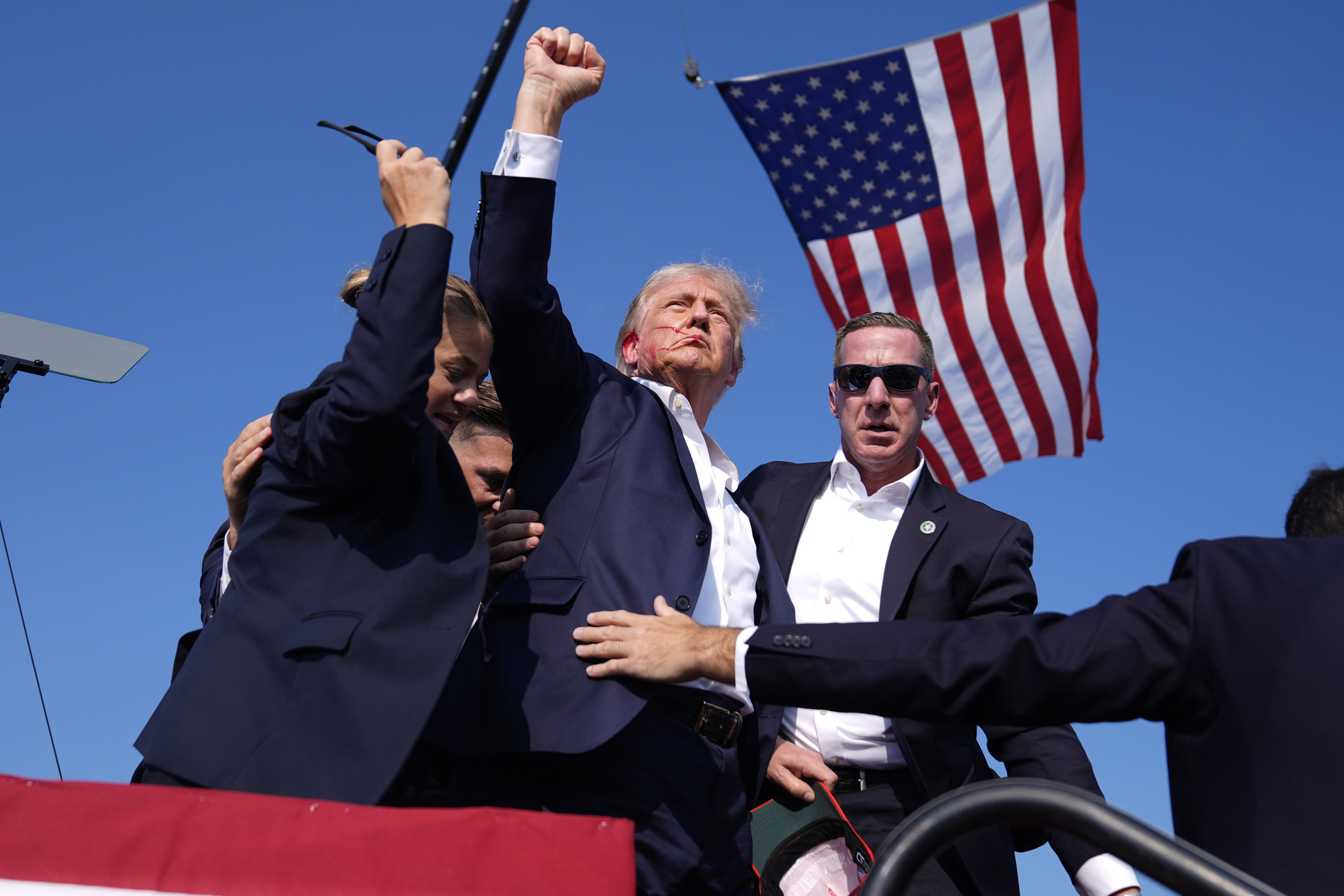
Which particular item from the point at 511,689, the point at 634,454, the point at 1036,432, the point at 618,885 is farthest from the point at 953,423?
the point at 618,885

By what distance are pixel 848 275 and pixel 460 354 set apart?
559 cm

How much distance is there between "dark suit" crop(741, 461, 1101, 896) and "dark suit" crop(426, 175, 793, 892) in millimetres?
690

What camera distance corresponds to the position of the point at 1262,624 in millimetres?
1993

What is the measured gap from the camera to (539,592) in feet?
8.82

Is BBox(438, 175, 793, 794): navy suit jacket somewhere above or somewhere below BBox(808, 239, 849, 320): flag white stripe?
below

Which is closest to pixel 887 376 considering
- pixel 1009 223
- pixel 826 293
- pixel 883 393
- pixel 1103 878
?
pixel 883 393

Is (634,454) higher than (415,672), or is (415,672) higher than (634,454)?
(634,454)

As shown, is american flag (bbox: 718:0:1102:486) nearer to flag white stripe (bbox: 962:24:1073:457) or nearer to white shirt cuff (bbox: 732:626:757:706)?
flag white stripe (bbox: 962:24:1073:457)

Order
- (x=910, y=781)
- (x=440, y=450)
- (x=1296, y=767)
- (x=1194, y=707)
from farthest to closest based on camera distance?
(x=910, y=781) → (x=440, y=450) → (x=1194, y=707) → (x=1296, y=767)

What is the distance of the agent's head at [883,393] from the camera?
4.35 m

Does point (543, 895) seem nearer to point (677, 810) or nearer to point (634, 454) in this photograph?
point (677, 810)

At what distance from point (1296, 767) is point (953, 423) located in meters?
6.48

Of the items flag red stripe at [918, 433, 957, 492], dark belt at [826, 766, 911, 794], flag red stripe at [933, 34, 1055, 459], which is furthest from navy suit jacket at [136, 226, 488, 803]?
flag red stripe at [918, 433, 957, 492]

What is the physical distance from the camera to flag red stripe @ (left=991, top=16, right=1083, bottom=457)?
7461 mm
